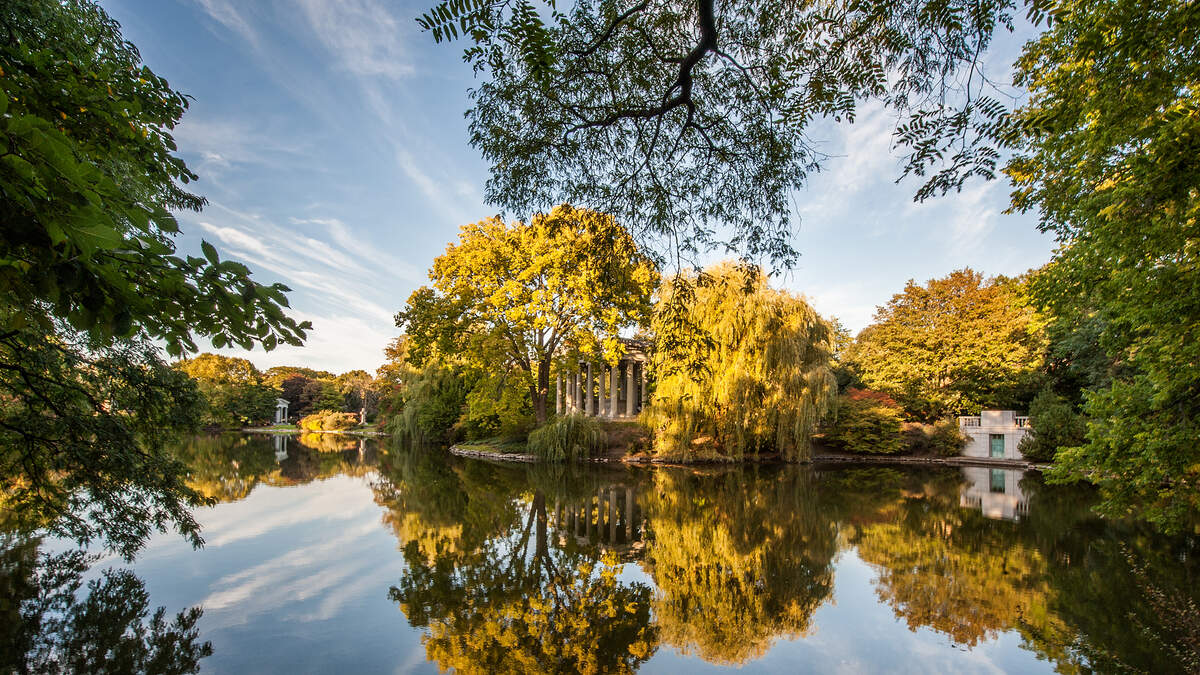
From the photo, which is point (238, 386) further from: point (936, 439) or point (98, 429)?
point (936, 439)

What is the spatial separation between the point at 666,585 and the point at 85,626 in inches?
212

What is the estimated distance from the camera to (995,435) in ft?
Result: 76.1

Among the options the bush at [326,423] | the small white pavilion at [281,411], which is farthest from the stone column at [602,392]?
the small white pavilion at [281,411]

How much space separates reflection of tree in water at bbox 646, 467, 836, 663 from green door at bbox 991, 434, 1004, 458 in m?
16.8

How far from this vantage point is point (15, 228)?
116cm

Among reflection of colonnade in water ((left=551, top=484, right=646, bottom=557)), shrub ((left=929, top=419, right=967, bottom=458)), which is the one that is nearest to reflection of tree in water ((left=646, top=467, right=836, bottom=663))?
reflection of colonnade in water ((left=551, top=484, right=646, bottom=557))

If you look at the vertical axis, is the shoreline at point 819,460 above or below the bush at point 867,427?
below

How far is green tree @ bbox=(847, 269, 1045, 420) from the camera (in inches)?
960

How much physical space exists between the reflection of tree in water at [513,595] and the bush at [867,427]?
17.2 meters

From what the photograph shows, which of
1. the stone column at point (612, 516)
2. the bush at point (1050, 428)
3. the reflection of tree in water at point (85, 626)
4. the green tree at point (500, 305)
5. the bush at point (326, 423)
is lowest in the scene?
the bush at point (326, 423)

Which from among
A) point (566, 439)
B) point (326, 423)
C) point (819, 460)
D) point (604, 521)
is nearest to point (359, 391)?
point (326, 423)

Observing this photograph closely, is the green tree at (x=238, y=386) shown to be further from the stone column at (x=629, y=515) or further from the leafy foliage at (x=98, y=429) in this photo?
the leafy foliage at (x=98, y=429)

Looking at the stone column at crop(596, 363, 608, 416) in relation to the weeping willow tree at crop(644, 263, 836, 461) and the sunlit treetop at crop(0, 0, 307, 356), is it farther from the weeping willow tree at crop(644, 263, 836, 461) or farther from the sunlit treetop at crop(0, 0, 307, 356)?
the sunlit treetop at crop(0, 0, 307, 356)

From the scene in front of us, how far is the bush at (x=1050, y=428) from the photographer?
19.2m
